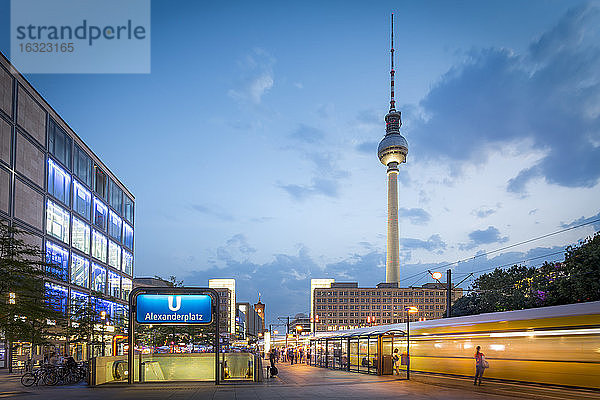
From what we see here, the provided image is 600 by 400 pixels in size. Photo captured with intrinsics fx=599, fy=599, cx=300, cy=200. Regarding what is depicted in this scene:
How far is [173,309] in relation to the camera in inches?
1085

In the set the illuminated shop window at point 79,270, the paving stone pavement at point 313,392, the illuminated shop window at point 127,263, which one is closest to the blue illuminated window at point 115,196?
the illuminated shop window at point 127,263

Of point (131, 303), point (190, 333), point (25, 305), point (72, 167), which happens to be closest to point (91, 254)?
point (72, 167)

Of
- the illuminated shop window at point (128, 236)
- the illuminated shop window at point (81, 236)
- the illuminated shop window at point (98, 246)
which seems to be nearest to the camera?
the illuminated shop window at point (81, 236)

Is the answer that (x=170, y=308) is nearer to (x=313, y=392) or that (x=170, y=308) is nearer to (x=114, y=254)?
(x=313, y=392)

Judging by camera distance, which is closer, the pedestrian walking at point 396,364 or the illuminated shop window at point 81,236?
the pedestrian walking at point 396,364

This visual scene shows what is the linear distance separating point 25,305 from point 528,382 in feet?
85.1

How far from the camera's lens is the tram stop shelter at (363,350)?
127 feet

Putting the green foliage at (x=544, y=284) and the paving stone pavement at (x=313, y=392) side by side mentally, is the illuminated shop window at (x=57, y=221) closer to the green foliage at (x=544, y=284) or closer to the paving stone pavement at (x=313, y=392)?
the paving stone pavement at (x=313, y=392)

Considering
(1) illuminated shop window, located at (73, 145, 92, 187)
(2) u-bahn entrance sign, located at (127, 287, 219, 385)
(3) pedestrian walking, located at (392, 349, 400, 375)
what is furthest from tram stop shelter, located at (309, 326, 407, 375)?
(1) illuminated shop window, located at (73, 145, 92, 187)

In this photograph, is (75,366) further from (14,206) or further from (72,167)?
(72,167)

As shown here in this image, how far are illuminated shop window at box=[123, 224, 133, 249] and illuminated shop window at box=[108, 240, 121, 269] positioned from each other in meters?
3.72

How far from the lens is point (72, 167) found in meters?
71.2

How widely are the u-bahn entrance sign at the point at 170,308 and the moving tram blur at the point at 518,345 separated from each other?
1414 cm

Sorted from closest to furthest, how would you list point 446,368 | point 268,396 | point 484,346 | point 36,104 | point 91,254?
point 268,396 → point 484,346 → point 446,368 → point 36,104 → point 91,254
